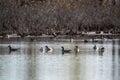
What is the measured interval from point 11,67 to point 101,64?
442cm

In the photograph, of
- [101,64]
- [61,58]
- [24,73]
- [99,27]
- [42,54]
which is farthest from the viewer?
[99,27]

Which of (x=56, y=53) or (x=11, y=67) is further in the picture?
(x=56, y=53)

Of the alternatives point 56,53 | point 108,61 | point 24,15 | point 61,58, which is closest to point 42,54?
point 56,53

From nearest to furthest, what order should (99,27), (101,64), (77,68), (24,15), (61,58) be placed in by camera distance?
(77,68)
(101,64)
(61,58)
(24,15)
(99,27)

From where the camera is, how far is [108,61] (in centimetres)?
3048

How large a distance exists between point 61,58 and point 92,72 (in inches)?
251

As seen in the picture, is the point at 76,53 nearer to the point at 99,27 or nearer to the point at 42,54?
the point at 42,54

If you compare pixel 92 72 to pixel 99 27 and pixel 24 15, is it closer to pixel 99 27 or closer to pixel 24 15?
pixel 24 15

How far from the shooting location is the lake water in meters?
24.1

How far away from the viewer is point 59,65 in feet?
91.8

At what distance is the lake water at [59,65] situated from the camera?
950 inches

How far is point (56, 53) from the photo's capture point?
35.7 m

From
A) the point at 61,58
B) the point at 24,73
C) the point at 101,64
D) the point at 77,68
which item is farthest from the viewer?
the point at 61,58

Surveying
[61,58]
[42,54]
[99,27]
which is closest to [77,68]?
[61,58]
